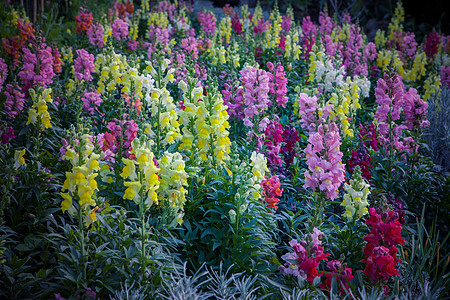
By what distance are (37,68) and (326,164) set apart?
3531 millimetres

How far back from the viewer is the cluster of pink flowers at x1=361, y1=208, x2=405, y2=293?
2.59 meters

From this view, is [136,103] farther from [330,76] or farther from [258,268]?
[330,76]

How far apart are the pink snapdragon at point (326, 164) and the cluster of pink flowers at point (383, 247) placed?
0.44 meters

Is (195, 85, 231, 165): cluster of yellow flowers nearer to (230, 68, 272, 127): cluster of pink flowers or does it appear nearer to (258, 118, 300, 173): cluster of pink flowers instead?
(258, 118, 300, 173): cluster of pink flowers

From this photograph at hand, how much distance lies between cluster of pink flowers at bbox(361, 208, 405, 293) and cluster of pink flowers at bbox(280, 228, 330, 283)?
1.05ft

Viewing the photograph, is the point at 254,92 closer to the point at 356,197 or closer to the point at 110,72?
the point at 110,72

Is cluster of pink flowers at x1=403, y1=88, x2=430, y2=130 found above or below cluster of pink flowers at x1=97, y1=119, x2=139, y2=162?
above

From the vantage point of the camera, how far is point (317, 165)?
309 centimetres

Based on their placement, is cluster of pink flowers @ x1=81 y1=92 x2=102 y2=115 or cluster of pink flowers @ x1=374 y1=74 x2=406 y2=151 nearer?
cluster of pink flowers @ x1=374 y1=74 x2=406 y2=151

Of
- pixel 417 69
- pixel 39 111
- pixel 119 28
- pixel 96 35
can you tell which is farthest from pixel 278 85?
pixel 119 28

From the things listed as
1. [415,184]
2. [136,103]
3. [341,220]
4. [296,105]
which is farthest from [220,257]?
[296,105]

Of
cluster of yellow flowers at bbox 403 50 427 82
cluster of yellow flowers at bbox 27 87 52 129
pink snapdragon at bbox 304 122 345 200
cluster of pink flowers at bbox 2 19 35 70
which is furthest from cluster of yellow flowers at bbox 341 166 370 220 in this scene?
cluster of yellow flowers at bbox 403 50 427 82

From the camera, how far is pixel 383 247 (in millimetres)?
2602

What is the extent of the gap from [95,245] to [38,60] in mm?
2916
